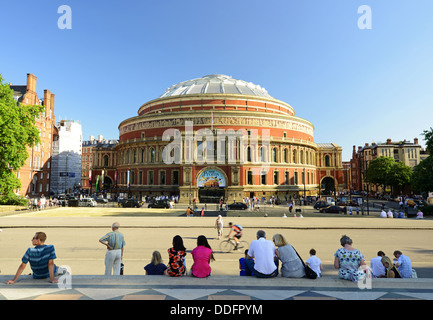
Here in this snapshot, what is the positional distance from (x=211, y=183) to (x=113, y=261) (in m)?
39.1

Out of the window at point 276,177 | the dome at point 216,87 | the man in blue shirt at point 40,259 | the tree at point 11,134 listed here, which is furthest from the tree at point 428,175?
the tree at point 11,134

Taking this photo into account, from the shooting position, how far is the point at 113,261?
686 centimetres

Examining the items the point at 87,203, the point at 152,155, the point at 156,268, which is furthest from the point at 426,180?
the point at 87,203

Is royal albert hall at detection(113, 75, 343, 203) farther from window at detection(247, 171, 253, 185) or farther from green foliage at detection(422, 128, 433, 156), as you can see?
green foliage at detection(422, 128, 433, 156)

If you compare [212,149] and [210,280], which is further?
[212,149]

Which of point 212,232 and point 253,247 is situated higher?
point 253,247

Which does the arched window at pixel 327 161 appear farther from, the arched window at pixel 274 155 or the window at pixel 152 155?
the window at pixel 152 155

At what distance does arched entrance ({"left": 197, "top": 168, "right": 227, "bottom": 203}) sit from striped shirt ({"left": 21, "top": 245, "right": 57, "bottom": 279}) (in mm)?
39822

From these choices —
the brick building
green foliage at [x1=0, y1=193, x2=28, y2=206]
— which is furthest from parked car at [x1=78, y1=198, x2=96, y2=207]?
the brick building

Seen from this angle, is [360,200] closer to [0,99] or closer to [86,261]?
[86,261]

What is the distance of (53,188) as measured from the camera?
6844cm
